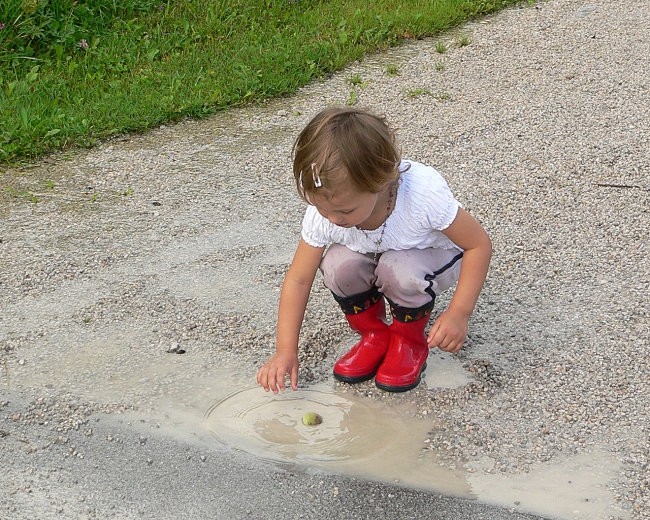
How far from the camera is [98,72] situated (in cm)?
600

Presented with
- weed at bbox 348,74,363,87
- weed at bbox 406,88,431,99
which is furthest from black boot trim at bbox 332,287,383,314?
weed at bbox 348,74,363,87

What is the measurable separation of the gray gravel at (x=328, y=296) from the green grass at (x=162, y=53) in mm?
166

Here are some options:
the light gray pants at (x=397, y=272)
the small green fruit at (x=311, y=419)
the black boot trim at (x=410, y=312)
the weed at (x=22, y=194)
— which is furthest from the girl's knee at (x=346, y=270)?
the weed at (x=22, y=194)

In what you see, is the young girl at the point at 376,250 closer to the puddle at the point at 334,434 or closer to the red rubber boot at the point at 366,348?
the red rubber boot at the point at 366,348

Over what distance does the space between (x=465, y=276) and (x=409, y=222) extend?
9.2 inches

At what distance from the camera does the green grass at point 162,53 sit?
543 centimetres

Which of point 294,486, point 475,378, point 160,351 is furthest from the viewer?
point 160,351

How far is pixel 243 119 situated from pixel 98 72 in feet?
3.33

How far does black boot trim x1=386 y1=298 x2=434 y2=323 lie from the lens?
3.22 m

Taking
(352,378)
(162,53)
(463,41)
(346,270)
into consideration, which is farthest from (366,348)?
(463,41)

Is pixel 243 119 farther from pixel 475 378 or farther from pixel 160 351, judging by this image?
pixel 475 378

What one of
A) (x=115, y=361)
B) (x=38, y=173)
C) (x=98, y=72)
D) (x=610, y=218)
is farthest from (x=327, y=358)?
(x=98, y=72)

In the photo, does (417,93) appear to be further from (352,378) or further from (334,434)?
(334,434)

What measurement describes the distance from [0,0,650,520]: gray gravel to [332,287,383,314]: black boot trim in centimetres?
25
